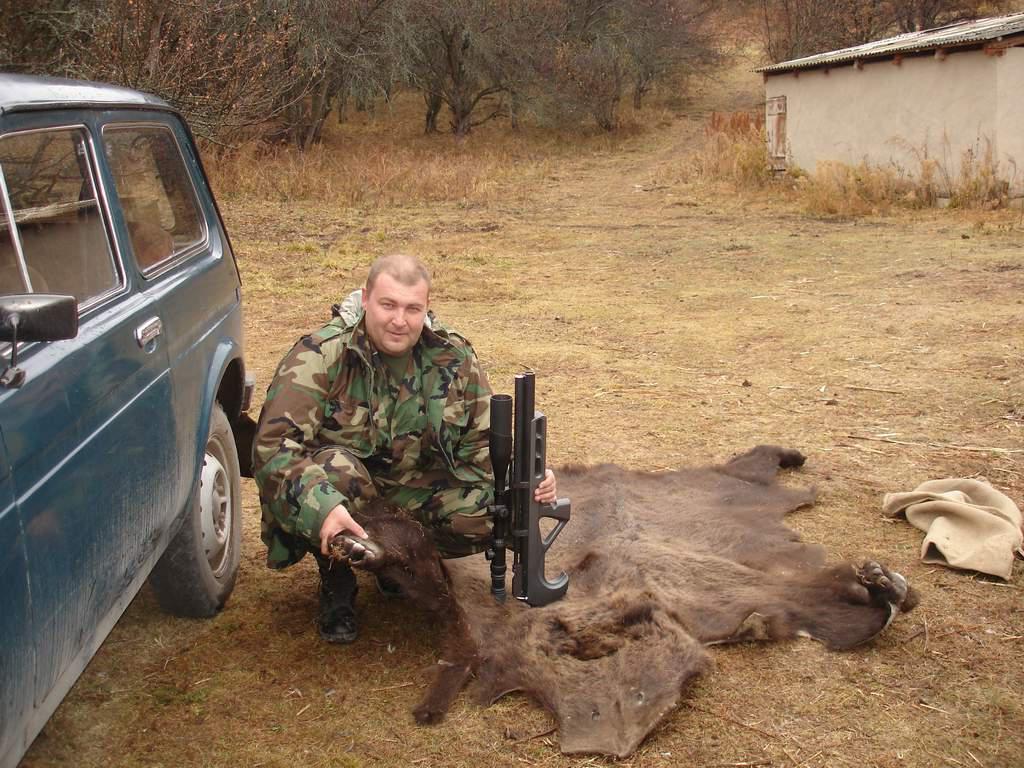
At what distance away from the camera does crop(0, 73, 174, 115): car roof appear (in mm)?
2270

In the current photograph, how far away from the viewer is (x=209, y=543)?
3.41 metres

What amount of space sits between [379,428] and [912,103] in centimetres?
1417

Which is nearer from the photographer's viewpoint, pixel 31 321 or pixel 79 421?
pixel 31 321

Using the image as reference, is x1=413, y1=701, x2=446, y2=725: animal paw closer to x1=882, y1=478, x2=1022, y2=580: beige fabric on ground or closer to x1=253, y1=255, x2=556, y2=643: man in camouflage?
x1=253, y1=255, x2=556, y2=643: man in camouflage

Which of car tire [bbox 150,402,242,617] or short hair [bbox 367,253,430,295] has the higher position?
short hair [bbox 367,253,430,295]

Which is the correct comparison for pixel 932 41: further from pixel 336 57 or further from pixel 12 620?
pixel 12 620

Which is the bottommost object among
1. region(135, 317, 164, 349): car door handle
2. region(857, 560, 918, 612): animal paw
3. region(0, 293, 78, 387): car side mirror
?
region(857, 560, 918, 612): animal paw

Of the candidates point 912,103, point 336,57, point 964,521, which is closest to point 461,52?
point 336,57

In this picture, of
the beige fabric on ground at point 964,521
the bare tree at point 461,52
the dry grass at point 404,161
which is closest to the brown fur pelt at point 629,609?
the beige fabric on ground at point 964,521

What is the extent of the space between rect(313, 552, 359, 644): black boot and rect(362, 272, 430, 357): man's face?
74 cm

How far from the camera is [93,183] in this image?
2799 millimetres

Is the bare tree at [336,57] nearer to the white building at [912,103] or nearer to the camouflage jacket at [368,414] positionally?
the white building at [912,103]

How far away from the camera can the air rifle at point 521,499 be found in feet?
10.1

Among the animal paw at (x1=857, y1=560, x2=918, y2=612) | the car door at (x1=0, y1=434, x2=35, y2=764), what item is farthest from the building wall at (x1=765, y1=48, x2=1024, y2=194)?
the car door at (x1=0, y1=434, x2=35, y2=764)
